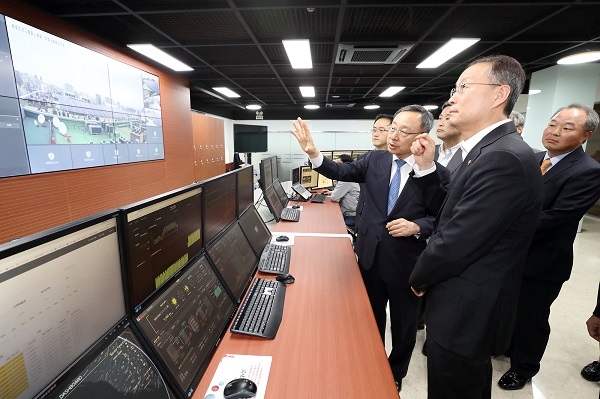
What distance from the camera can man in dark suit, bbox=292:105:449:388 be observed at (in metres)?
1.69

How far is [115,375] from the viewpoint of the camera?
65 cm

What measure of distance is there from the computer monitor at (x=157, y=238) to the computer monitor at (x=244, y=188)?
0.64 meters

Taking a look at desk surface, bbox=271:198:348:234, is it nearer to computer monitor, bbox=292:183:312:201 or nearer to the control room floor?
computer monitor, bbox=292:183:312:201

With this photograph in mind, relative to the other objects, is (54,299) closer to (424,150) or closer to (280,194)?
(424,150)

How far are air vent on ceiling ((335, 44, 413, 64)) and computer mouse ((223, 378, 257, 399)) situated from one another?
12.6 feet

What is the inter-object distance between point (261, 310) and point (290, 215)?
1808 mm

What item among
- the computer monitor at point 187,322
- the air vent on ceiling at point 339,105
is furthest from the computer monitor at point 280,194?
the air vent on ceiling at point 339,105

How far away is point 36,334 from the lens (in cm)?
52

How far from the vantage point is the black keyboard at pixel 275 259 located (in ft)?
5.54

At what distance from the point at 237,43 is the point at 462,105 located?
3.42m

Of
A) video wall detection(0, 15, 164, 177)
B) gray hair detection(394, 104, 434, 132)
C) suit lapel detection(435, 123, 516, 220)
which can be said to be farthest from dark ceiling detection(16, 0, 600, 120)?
suit lapel detection(435, 123, 516, 220)

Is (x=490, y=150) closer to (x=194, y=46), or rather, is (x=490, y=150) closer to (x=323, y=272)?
(x=323, y=272)

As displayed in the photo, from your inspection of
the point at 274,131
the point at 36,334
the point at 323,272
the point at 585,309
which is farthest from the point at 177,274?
the point at 274,131

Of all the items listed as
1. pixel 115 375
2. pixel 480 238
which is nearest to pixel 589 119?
pixel 480 238
